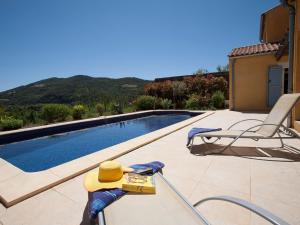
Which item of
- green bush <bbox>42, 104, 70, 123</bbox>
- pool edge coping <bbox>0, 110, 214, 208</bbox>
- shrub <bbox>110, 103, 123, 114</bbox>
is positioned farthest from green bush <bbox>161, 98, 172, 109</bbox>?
pool edge coping <bbox>0, 110, 214, 208</bbox>

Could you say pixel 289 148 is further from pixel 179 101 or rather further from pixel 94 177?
pixel 179 101

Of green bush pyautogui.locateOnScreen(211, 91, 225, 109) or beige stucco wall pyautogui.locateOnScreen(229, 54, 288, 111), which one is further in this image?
green bush pyautogui.locateOnScreen(211, 91, 225, 109)

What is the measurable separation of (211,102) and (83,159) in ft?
39.6

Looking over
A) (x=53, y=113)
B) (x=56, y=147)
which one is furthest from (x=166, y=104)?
(x=56, y=147)

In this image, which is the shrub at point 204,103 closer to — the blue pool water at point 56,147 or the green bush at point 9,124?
the blue pool water at point 56,147

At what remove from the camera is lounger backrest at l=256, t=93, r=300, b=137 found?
3777mm

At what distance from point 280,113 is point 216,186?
252cm

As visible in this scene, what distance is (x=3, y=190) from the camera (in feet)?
8.93

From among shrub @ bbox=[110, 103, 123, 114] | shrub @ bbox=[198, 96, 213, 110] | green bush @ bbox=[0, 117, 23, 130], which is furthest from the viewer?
shrub @ bbox=[198, 96, 213, 110]

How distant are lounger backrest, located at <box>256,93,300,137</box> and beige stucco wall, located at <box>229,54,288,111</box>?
7303mm

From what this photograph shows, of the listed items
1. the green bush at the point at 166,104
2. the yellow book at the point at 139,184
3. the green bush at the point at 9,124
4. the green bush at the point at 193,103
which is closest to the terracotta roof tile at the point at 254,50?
the green bush at the point at 193,103

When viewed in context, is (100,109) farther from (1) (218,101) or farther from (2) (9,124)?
(1) (218,101)

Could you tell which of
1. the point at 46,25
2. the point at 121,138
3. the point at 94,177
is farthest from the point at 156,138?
the point at 46,25

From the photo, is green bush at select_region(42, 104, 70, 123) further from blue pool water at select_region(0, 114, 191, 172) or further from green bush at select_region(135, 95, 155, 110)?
green bush at select_region(135, 95, 155, 110)
